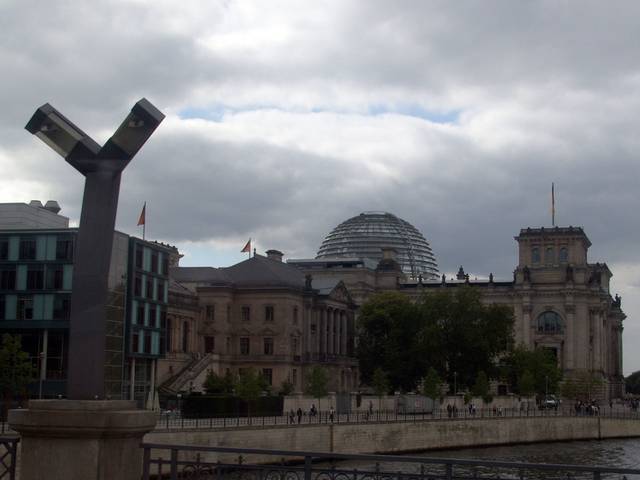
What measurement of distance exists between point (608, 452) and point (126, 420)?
78.4 metres

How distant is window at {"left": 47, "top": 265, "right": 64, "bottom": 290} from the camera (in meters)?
79.8

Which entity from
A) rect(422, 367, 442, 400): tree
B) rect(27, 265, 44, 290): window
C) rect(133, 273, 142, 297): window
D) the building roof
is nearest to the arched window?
the building roof

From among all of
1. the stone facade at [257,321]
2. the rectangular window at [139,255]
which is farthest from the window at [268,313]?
the rectangular window at [139,255]

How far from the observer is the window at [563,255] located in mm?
175500

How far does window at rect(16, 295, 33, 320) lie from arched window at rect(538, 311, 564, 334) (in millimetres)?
110314

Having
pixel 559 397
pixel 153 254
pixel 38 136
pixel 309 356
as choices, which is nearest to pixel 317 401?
pixel 153 254

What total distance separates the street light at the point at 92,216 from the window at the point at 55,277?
66186 mm

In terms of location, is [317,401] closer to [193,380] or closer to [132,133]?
[193,380]

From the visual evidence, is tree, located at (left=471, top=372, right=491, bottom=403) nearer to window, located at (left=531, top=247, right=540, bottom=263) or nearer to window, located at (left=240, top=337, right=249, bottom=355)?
window, located at (left=240, top=337, right=249, bottom=355)

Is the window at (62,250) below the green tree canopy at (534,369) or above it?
above

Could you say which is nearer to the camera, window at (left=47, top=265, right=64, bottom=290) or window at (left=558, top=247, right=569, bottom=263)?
window at (left=47, top=265, right=64, bottom=290)

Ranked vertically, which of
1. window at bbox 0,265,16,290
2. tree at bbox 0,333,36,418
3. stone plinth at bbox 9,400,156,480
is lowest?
stone plinth at bbox 9,400,156,480

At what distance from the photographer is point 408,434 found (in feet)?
271

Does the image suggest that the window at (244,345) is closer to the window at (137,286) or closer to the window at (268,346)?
the window at (268,346)
